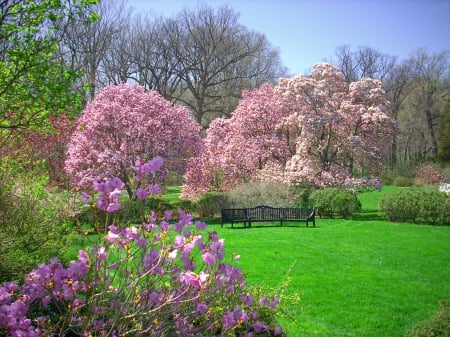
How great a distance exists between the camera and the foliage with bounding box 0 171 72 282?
4.89m

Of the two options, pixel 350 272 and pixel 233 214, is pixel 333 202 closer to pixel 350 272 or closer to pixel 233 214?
pixel 233 214

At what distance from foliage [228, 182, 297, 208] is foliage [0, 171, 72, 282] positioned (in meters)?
10.6

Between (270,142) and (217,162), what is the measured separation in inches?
107

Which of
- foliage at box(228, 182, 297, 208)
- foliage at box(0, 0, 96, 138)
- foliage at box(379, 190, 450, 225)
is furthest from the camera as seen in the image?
foliage at box(228, 182, 297, 208)

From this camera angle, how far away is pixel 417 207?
15242 mm

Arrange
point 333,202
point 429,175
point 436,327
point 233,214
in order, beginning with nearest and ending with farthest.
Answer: point 436,327, point 233,214, point 333,202, point 429,175

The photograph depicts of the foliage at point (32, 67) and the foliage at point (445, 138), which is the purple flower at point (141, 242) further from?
the foliage at point (445, 138)

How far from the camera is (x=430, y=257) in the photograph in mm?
9703

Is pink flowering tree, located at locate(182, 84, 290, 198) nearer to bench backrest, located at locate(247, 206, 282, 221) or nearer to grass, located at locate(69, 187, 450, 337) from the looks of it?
bench backrest, located at locate(247, 206, 282, 221)

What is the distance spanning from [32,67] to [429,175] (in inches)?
1103

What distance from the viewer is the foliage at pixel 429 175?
2797 cm

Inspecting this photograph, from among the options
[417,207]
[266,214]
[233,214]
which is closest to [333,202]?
[417,207]

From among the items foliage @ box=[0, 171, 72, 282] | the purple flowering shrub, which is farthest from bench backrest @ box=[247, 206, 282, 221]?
the purple flowering shrub

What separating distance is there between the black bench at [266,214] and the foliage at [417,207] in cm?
312
